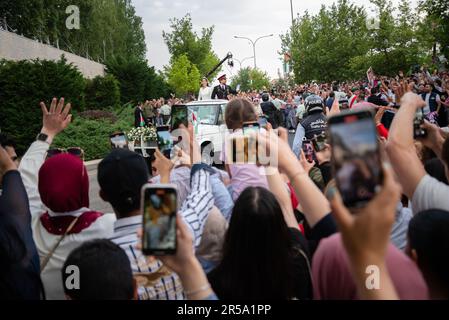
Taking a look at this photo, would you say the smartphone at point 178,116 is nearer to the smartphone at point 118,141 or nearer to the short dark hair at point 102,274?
the smartphone at point 118,141

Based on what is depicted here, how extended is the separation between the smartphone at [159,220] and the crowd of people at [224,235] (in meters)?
0.03

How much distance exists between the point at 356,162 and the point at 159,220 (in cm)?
61

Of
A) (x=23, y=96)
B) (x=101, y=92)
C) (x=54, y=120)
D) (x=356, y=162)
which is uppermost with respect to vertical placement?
(x=101, y=92)

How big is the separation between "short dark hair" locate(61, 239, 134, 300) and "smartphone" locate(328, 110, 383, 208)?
3.29 feet

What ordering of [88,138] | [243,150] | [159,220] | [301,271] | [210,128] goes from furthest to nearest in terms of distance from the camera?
1. [88,138]
2. [210,128]
3. [243,150]
4. [301,271]
5. [159,220]

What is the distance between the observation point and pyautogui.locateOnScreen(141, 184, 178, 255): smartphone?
131 centimetres

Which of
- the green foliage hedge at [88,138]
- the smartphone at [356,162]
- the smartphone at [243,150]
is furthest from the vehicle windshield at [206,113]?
the smartphone at [356,162]

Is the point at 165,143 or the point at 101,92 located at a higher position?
the point at 101,92

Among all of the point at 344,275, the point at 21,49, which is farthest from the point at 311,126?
the point at 21,49

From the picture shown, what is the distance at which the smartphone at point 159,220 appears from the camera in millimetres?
1310

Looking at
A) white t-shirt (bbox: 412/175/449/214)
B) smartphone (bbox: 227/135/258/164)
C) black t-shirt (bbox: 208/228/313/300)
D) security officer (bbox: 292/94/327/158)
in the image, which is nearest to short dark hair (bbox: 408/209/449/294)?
white t-shirt (bbox: 412/175/449/214)

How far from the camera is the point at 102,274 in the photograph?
170cm

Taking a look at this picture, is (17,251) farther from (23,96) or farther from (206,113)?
(23,96)

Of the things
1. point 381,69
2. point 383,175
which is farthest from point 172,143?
point 381,69
